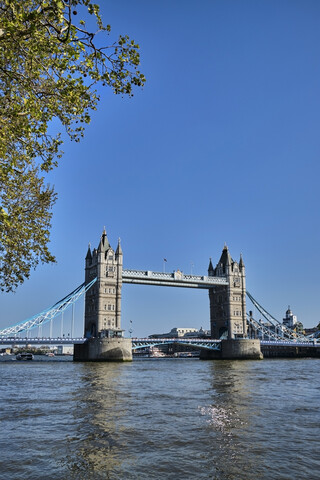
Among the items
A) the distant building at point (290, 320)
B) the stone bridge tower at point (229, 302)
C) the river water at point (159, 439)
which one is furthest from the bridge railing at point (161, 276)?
the distant building at point (290, 320)

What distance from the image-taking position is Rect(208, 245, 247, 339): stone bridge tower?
298 feet

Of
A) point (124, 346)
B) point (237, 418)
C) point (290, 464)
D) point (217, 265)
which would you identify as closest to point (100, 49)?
point (290, 464)

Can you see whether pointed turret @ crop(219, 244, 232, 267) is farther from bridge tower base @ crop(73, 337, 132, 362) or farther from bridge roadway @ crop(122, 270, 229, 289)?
bridge tower base @ crop(73, 337, 132, 362)

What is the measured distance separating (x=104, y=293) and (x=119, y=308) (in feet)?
13.3

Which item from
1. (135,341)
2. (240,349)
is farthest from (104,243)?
(240,349)

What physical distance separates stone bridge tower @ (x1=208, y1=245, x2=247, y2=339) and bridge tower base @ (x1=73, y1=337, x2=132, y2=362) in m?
29.5

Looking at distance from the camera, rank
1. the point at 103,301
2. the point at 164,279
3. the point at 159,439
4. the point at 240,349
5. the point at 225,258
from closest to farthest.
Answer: the point at 159,439
the point at 103,301
the point at 240,349
the point at 164,279
the point at 225,258

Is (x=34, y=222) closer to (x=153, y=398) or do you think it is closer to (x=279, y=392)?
(x=153, y=398)

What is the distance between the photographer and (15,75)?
29.0 feet

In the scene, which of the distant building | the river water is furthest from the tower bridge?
the distant building

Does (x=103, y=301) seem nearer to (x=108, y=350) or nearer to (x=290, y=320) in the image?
(x=108, y=350)

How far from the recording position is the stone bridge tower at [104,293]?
7706 centimetres

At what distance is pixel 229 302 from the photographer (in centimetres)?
9125

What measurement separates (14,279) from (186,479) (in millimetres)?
7153
